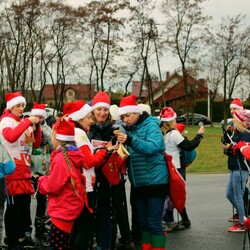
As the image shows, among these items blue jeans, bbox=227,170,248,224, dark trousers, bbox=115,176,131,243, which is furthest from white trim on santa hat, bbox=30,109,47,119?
blue jeans, bbox=227,170,248,224

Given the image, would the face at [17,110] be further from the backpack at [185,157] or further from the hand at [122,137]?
the backpack at [185,157]

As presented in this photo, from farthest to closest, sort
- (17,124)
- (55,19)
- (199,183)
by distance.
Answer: (55,19) → (199,183) → (17,124)

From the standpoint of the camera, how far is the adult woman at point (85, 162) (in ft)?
18.7

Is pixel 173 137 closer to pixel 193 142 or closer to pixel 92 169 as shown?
pixel 193 142

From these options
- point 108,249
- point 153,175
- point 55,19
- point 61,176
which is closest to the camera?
point 61,176

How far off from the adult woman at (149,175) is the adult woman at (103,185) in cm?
30

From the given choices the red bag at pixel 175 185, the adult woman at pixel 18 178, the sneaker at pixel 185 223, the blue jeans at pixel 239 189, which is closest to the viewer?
the red bag at pixel 175 185

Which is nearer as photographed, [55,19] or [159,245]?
[159,245]

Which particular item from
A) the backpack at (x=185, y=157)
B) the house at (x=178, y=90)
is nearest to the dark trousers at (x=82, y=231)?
the backpack at (x=185, y=157)

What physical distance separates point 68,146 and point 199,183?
9506 mm

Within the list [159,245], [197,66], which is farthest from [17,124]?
[197,66]

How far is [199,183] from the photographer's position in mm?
14695

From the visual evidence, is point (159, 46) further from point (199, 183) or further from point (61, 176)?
point (61, 176)

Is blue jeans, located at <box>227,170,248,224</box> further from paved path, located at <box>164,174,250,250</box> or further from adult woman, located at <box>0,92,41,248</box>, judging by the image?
adult woman, located at <box>0,92,41,248</box>
